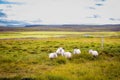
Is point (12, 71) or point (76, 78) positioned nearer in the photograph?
point (76, 78)

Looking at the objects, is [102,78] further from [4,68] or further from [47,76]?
[4,68]

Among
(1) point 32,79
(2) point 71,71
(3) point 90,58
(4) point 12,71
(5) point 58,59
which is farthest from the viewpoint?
(3) point 90,58

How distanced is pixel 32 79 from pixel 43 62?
3736 mm

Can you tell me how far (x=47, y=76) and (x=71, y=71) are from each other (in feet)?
4.58

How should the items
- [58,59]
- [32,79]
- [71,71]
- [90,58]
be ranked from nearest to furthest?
[32,79]
[71,71]
[58,59]
[90,58]

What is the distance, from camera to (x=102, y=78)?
6.73m

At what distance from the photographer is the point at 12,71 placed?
838cm

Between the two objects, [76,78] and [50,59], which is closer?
[76,78]

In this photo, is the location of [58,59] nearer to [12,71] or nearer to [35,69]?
[35,69]

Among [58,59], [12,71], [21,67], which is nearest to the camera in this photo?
[12,71]

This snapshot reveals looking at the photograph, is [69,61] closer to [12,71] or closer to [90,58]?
[90,58]

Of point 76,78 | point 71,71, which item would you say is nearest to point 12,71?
point 71,71

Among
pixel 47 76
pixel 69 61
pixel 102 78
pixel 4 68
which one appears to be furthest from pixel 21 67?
pixel 102 78

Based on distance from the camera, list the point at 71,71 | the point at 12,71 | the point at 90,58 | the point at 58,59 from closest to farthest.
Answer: the point at 71,71 → the point at 12,71 → the point at 58,59 → the point at 90,58
